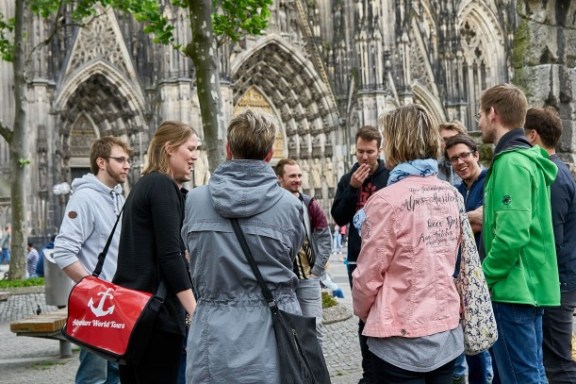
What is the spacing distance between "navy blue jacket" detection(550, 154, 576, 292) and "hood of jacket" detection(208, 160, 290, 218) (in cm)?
193

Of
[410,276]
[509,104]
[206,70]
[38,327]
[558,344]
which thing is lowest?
[38,327]

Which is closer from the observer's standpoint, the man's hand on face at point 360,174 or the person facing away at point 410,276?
the person facing away at point 410,276

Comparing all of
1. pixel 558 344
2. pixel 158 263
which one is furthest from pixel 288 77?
pixel 158 263

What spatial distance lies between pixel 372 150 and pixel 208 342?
2731mm

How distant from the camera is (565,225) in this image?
4.29m

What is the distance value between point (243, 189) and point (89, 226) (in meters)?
1.88

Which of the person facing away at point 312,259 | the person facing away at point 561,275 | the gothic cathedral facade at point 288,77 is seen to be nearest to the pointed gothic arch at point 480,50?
the gothic cathedral facade at point 288,77

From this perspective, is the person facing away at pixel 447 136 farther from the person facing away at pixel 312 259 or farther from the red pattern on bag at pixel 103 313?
the red pattern on bag at pixel 103 313

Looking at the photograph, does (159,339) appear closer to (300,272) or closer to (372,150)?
(300,272)

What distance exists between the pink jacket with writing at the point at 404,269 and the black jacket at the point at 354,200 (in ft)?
7.29

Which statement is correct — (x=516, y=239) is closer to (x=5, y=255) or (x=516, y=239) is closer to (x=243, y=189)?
(x=243, y=189)

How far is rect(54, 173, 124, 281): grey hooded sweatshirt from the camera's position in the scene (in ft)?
14.4

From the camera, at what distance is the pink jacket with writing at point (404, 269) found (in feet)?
9.83

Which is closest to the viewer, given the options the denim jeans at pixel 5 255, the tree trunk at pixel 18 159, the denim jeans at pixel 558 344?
the denim jeans at pixel 558 344
